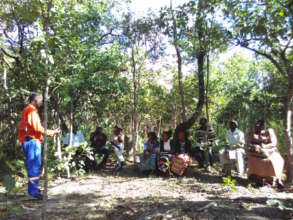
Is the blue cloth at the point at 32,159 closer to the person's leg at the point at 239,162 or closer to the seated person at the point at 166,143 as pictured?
the seated person at the point at 166,143

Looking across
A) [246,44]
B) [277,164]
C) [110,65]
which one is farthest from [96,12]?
[277,164]

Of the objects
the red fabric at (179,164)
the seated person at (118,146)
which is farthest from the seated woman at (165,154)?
the seated person at (118,146)

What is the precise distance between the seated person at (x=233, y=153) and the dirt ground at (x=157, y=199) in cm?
36

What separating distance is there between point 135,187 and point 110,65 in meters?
3.33

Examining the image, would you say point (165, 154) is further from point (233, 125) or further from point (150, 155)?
point (233, 125)

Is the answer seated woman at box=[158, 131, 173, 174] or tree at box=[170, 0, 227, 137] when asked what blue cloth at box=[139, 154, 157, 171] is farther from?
tree at box=[170, 0, 227, 137]

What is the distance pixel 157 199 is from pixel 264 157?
95.0 inches

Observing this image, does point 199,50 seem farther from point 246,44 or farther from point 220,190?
point 220,190

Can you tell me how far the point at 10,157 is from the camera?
667cm

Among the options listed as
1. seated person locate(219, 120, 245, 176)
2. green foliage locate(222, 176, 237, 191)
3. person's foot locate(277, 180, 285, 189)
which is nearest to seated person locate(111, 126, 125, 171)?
seated person locate(219, 120, 245, 176)

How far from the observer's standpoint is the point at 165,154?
6535 millimetres

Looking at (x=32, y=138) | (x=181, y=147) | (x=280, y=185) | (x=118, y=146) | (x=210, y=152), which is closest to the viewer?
(x=32, y=138)

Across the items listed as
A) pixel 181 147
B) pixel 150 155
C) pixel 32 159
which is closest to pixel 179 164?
pixel 181 147

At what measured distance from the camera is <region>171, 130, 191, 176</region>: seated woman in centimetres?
617
